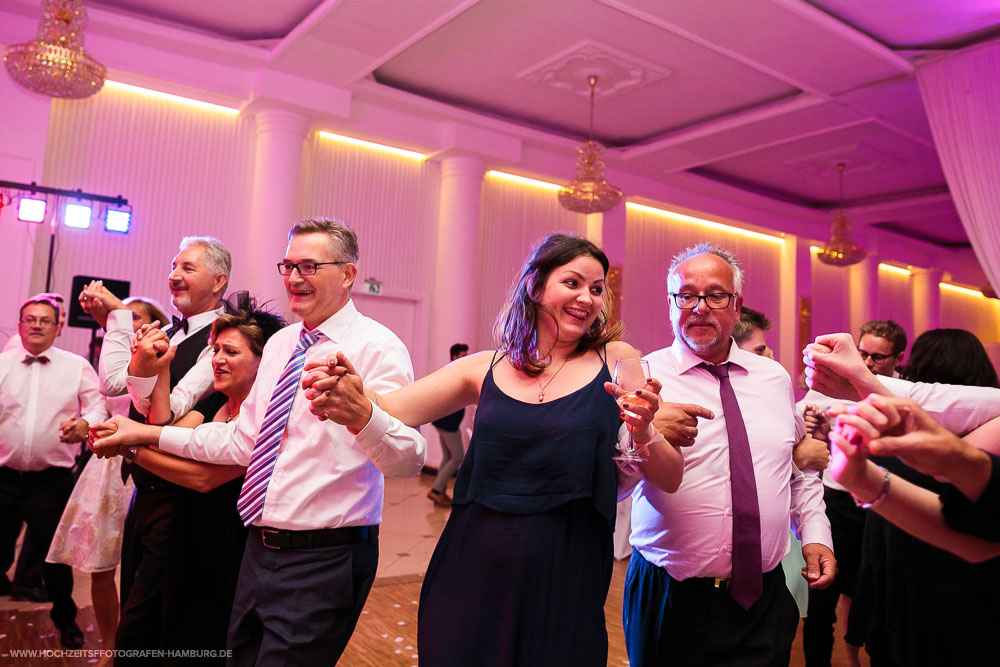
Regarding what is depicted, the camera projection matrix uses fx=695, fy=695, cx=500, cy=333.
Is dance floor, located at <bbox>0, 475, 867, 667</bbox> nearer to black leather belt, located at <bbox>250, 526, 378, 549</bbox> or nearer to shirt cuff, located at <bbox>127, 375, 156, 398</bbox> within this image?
black leather belt, located at <bbox>250, 526, 378, 549</bbox>

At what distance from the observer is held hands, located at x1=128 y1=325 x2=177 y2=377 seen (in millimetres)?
2314

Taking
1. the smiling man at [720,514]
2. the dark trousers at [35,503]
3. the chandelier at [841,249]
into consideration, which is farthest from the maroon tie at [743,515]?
the chandelier at [841,249]

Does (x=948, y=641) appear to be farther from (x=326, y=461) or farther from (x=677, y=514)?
(x=326, y=461)

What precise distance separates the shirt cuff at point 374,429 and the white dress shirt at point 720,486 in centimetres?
79

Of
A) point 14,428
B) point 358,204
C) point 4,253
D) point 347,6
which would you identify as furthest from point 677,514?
point 358,204

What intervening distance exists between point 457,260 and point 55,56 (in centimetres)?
513

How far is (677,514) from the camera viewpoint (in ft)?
6.59

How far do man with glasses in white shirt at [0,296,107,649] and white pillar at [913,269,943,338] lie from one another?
1600 cm

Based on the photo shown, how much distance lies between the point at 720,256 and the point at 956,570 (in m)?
1.27

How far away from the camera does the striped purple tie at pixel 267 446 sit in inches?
81.9

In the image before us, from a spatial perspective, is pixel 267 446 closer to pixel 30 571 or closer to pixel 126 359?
pixel 126 359

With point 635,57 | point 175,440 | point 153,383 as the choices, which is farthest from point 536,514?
point 635,57

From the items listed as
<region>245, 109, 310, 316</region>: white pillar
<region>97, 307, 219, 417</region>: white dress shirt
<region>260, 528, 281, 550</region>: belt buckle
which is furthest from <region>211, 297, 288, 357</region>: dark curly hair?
<region>245, 109, 310, 316</region>: white pillar

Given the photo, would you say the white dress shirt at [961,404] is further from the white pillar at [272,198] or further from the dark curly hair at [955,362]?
the white pillar at [272,198]
